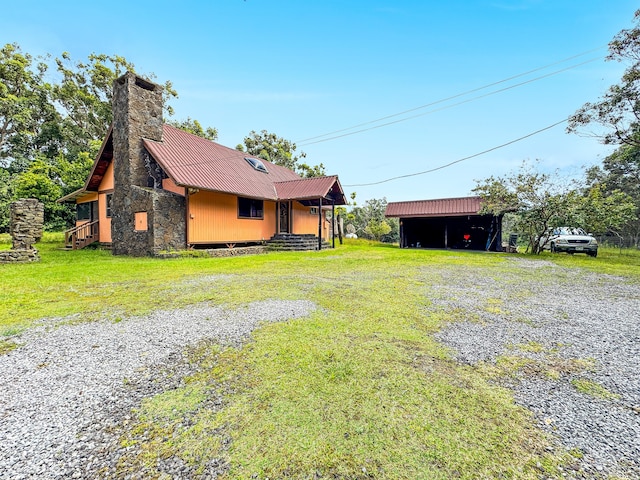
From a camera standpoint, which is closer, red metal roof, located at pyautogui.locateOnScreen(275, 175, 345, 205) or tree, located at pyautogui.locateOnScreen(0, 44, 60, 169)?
red metal roof, located at pyautogui.locateOnScreen(275, 175, 345, 205)

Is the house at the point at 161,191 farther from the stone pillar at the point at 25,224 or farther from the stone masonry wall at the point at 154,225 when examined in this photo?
the stone pillar at the point at 25,224

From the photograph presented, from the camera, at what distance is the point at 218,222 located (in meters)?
12.5

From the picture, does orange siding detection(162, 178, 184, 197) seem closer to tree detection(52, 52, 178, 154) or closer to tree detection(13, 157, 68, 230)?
tree detection(13, 157, 68, 230)

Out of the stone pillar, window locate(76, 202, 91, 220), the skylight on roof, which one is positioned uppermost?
the skylight on roof

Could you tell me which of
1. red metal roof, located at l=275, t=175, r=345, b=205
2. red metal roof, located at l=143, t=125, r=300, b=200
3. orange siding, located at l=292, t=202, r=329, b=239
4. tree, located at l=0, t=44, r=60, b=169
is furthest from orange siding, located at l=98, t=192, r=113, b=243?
tree, located at l=0, t=44, r=60, b=169

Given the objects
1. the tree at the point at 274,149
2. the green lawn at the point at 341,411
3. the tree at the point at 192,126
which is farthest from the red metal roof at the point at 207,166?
the tree at the point at 192,126

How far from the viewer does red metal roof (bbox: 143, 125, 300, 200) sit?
11.1 meters

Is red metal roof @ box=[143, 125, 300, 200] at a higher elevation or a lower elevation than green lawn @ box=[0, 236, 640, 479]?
higher

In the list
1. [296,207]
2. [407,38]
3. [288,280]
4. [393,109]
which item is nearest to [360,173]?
[393,109]

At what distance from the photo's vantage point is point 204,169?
40.7ft

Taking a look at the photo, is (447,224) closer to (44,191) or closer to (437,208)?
(437,208)

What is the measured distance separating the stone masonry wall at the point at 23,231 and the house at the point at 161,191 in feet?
8.90

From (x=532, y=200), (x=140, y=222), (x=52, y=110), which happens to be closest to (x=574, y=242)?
(x=532, y=200)

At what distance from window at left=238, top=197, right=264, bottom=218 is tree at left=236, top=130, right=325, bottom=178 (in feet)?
42.3
